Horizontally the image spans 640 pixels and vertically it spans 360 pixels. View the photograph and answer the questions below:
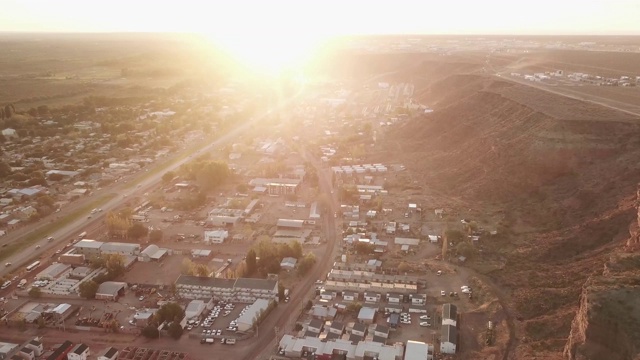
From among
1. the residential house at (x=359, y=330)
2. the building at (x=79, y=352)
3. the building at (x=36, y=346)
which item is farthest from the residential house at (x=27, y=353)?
the residential house at (x=359, y=330)

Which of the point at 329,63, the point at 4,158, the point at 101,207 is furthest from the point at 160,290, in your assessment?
the point at 329,63

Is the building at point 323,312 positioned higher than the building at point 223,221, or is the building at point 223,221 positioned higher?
the building at point 223,221

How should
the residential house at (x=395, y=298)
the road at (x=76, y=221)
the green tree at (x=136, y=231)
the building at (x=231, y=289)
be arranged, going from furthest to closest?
the green tree at (x=136, y=231) → the road at (x=76, y=221) → the building at (x=231, y=289) → the residential house at (x=395, y=298)

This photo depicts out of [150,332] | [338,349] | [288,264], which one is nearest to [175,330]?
[150,332]

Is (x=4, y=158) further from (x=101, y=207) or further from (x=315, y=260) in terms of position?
(x=315, y=260)

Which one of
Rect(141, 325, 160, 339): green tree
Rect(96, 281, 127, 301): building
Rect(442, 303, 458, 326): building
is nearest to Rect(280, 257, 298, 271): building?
Rect(141, 325, 160, 339): green tree

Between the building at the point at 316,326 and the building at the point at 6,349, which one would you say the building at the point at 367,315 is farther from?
the building at the point at 6,349

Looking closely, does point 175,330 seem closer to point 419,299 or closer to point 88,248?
point 88,248
